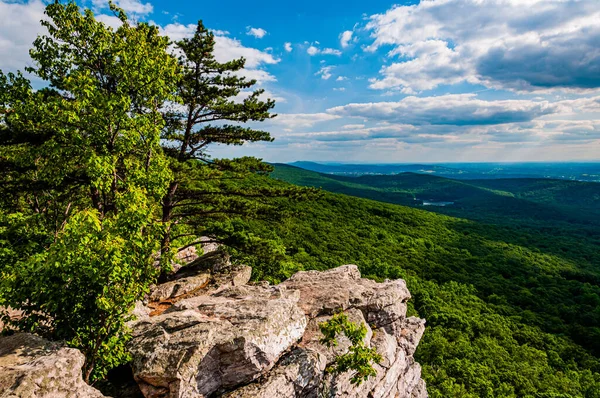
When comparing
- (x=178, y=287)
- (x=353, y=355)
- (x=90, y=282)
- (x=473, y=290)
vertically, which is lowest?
(x=473, y=290)

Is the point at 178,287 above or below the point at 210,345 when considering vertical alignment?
below

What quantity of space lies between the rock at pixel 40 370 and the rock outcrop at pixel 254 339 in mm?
2035

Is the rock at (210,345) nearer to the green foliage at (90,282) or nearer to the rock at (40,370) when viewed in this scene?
the green foliage at (90,282)

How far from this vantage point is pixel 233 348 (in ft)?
34.3

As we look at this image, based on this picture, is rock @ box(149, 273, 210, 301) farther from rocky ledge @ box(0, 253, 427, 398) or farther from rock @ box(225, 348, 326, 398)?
rock @ box(225, 348, 326, 398)

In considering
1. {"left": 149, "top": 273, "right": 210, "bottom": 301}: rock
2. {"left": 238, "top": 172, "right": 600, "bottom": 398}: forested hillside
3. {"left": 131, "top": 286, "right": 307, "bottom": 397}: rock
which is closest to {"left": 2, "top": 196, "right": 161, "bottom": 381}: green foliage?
{"left": 131, "top": 286, "right": 307, "bottom": 397}: rock

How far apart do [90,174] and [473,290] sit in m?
60.2

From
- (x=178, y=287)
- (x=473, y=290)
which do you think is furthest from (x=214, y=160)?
(x=473, y=290)

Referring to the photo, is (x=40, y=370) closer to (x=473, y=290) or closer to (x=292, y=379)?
(x=292, y=379)

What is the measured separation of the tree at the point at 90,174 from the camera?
25.6 ft

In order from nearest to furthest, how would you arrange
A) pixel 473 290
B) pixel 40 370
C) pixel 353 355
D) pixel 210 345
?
pixel 40 370
pixel 210 345
pixel 353 355
pixel 473 290

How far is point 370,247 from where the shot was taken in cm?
6178

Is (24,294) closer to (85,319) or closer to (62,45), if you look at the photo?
(85,319)

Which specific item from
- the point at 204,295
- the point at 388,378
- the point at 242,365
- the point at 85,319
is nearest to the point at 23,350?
the point at 85,319
